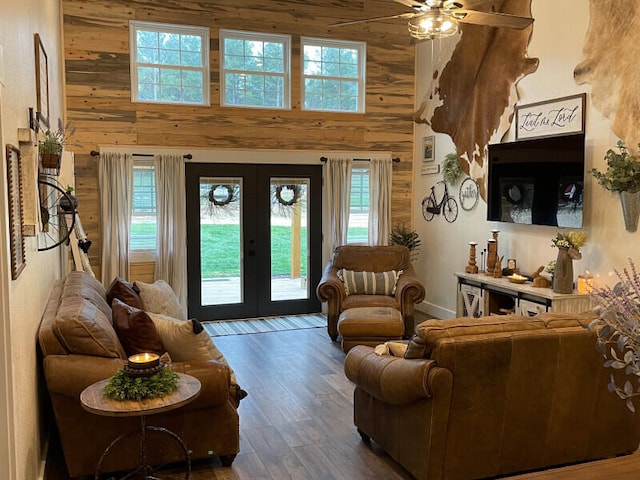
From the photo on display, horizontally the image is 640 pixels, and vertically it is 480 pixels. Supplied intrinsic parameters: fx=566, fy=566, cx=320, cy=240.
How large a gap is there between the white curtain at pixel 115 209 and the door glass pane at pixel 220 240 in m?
0.91

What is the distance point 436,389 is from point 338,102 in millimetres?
5528

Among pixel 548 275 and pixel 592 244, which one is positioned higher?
pixel 592 244

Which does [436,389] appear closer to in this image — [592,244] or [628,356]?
[628,356]

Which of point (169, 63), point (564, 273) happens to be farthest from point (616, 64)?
point (169, 63)

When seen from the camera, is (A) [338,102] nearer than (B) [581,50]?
No

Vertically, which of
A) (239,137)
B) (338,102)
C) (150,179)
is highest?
(338,102)

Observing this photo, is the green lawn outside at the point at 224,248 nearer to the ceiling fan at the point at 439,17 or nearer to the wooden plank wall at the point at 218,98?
the wooden plank wall at the point at 218,98

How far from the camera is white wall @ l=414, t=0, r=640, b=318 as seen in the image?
4.91 meters

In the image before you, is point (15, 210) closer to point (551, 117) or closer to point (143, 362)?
point (143, 362)

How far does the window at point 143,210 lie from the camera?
683 cm

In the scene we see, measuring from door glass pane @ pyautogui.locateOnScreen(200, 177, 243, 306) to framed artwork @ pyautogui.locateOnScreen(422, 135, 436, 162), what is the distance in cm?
255

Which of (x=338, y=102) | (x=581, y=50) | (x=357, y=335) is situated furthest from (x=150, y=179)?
(x=581, y=50)

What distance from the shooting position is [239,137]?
7.20 m

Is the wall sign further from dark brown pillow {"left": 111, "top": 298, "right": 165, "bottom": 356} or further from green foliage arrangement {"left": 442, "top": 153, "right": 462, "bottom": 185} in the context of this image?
dark brown pillow {"left": 111, "top": 298, "right": 165, "bottom": 356}
